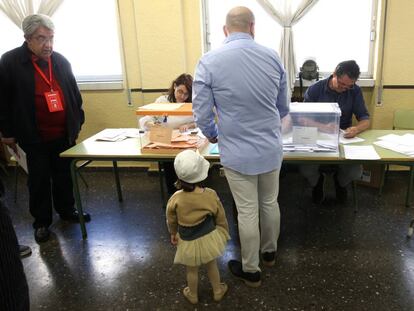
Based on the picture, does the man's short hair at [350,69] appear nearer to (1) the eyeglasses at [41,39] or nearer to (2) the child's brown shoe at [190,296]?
(2) the child's brown shoe at [190,296]

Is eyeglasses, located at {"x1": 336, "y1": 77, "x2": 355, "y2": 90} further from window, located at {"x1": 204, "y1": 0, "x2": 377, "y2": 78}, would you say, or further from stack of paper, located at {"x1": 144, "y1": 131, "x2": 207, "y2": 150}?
stack of paper, located at {"x1": 144, "y1": 131, "x2": 207, "y2": 150}

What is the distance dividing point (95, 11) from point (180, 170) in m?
2.64

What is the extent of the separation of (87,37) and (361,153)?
2.85 meters

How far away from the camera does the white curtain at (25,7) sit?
346 cm

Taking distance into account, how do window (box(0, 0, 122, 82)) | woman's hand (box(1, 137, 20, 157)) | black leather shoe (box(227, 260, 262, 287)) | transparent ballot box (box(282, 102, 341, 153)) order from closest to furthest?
black leather shoe (box(227, 260, 262, 287))
transparent ballot box (box(282, 102, 341, 153))
woman's hand (box(1, 137, 20, 157))
window (box(0, 0, 122, 82))

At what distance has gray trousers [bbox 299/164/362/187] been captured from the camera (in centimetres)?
274

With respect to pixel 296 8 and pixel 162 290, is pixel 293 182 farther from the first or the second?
pixel 162 290

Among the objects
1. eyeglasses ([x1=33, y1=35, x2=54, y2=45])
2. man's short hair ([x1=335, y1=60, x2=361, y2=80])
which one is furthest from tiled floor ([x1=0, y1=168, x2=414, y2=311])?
eyeglasses ([x1=33, y1=35, x2=54, y2=45])

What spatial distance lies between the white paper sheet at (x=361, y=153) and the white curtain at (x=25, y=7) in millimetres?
2968

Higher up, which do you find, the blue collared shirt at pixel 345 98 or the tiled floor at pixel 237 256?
the blue collared shirt at pixel 345 98

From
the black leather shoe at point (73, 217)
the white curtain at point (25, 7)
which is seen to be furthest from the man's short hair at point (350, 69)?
the white curtain at point (25, 7)

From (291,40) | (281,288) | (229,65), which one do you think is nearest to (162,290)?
(281,288)

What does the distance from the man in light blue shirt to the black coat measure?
49.0 inches

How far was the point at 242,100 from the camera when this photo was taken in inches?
65.9
